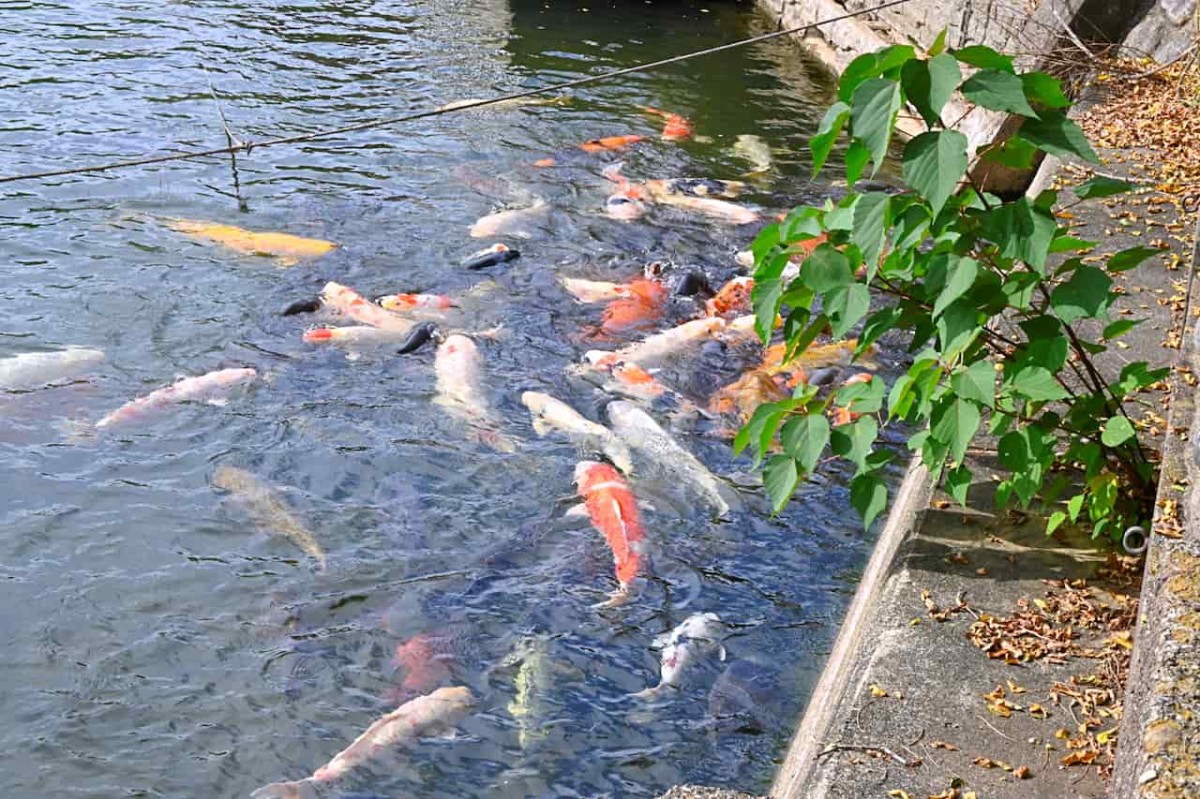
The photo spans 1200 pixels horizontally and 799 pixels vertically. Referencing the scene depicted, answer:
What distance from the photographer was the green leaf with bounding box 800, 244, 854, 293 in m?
4.20

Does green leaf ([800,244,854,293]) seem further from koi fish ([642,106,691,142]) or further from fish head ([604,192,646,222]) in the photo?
koi fish ([642,106,691,142])

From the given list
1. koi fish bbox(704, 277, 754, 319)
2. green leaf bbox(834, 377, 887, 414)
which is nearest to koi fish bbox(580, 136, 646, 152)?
koi fish bbox(704, 277, 754, 319)

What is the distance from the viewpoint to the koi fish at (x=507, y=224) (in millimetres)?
10469

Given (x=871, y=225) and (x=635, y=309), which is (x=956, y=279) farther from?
(x=635, y=309)

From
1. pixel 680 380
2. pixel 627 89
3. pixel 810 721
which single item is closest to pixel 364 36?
pixel 627 89

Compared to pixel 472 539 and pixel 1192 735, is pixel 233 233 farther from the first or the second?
pixel 1192 735

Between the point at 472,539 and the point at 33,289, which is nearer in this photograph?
the point at 472,539

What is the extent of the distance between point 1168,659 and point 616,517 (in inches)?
146

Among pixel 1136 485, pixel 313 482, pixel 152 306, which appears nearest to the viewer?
pixel 1136 485

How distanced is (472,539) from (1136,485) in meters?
3.40

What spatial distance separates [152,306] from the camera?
8.90 metres

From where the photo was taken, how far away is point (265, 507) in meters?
6.80

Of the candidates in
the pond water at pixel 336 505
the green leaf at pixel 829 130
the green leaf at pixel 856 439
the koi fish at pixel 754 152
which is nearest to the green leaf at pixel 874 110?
the green leaf at pixel 829 130

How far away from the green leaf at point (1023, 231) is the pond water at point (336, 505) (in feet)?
7.93
